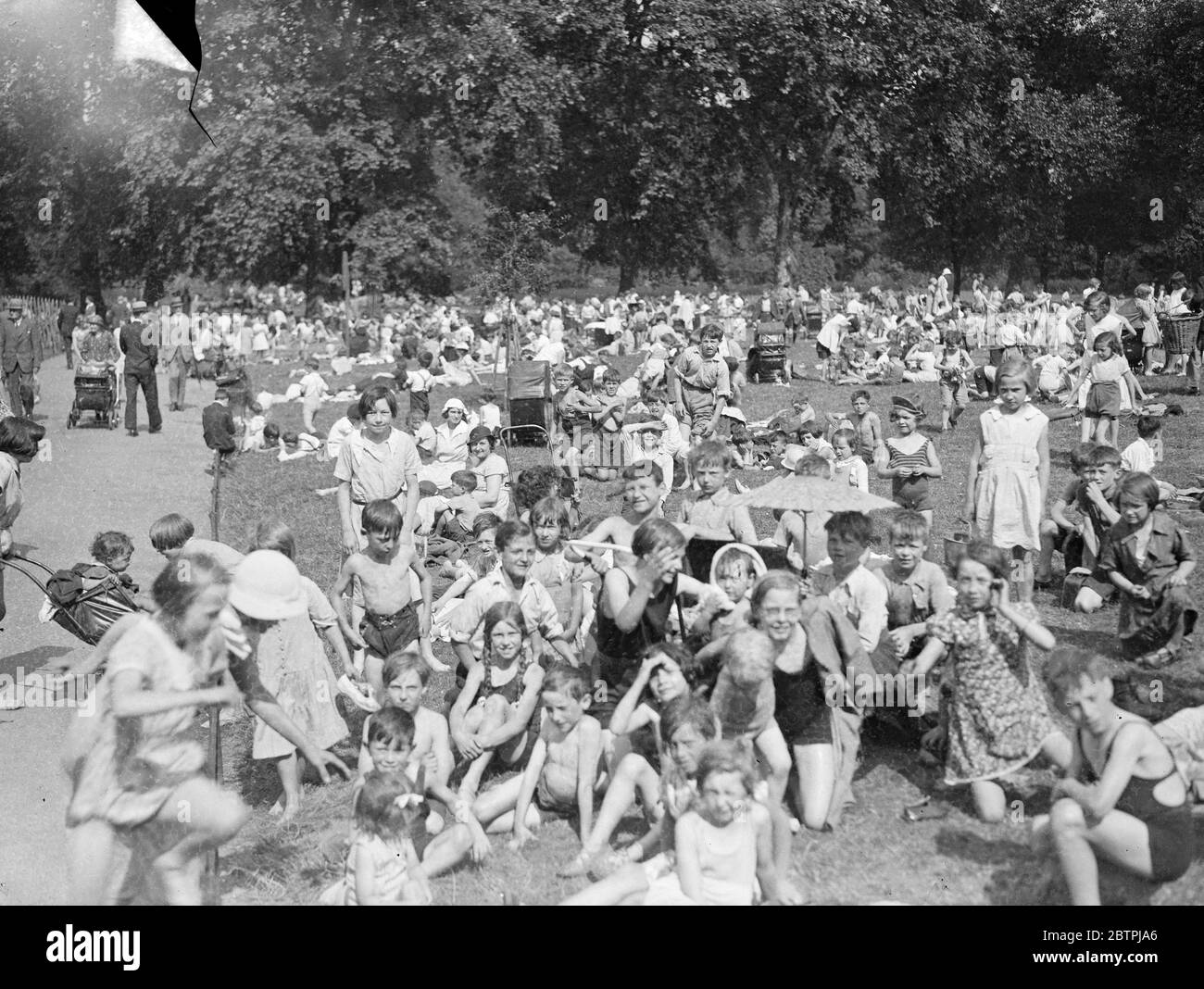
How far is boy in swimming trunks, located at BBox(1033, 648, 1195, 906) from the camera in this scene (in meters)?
4.98

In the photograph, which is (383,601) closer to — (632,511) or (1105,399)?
(632,511)

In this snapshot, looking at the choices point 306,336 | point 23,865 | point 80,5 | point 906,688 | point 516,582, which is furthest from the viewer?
point 306,336

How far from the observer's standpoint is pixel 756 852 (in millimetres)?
5043

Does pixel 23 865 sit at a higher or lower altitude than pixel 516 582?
lower

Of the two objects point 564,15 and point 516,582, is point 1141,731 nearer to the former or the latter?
point 516,582

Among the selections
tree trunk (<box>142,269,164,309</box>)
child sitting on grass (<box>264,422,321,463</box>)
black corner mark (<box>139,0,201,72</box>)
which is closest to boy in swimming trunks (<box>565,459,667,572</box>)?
black corner mark (<box>139,0,201,72</box>)

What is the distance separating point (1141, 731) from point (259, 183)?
34.1m

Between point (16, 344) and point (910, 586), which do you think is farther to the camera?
point (16, 344)

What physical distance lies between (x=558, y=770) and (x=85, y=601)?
2.91m

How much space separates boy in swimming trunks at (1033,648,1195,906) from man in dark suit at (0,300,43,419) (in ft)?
53.2

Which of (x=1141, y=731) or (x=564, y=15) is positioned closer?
(x=1141, y=731)

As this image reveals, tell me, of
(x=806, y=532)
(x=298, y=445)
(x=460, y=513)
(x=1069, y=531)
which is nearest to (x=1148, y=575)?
(x=1069, y=531)

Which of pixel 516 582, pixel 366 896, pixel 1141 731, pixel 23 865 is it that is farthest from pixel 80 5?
pixel 1141 731

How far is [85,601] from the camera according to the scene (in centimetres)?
729
